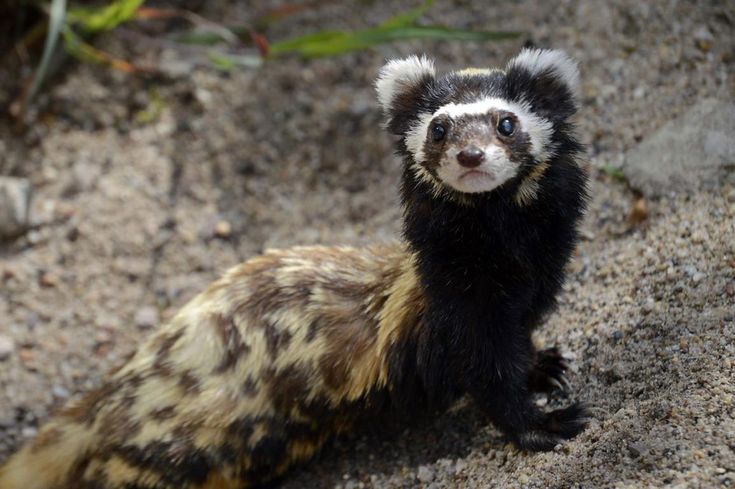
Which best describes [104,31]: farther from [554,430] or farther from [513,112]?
[554,430]

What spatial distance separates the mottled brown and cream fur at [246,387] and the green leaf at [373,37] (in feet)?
4.56

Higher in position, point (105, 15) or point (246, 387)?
point (105, 15)

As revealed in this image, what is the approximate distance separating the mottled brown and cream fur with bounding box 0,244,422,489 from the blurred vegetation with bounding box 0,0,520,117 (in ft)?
5.86

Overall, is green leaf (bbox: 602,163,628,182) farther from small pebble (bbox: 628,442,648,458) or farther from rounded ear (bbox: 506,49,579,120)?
small pebble (bbox: 628,442,648,458)

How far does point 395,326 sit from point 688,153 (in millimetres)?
1619

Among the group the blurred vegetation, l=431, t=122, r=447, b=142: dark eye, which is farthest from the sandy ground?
l=431, t=122, r=447, b=142: dark eye

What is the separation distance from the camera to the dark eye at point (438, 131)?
2996 millimetres

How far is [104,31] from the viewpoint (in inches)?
208

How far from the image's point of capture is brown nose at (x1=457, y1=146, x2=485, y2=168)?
2773mm

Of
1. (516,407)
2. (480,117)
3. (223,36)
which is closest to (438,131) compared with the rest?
(480,117)

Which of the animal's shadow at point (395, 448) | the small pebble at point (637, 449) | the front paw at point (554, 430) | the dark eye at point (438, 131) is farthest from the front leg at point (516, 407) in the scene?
the dark eye at point (438, 131)

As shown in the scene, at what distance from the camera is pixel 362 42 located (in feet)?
15.0

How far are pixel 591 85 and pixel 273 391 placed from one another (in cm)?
235

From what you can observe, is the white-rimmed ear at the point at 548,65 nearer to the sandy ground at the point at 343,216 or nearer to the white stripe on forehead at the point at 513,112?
the white stripe on forehead at the point at 513,112
